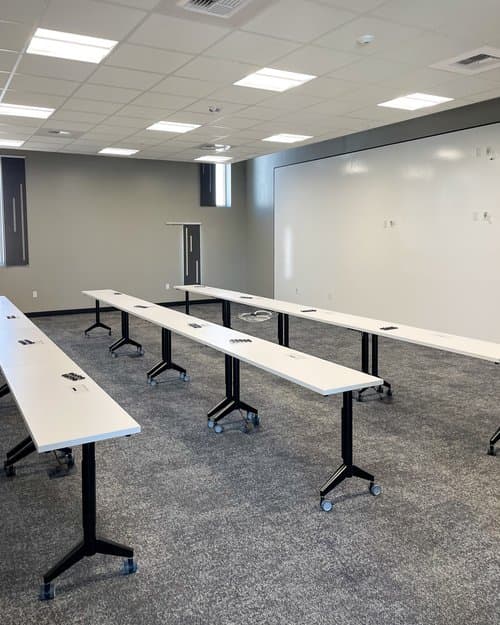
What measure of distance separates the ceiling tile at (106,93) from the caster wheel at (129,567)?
428 cm

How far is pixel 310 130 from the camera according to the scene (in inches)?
293

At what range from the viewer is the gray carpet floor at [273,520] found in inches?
85.4

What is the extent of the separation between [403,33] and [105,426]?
10.9 ft

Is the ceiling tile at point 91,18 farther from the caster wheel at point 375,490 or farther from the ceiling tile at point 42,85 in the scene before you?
the caster wheel at point 375,490

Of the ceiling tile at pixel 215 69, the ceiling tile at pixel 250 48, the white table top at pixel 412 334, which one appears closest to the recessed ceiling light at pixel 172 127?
the ceiling tile at pixel 215 69

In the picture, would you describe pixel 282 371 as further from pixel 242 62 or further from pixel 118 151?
pixel 118 151

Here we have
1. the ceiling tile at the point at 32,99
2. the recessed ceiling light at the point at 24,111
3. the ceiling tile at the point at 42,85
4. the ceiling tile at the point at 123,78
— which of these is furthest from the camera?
the recessed ceiling light at the point at 24,111

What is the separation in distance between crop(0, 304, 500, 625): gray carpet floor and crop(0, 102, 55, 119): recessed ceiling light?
3226 mm

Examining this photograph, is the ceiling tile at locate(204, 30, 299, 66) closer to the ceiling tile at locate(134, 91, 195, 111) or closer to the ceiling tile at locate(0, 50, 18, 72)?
the ceiling tile at locate(134, 91, 195, 111)

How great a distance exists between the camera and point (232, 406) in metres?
4.27

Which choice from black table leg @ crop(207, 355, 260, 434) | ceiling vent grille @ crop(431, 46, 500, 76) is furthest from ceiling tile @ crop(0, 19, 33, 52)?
ceiling vent grille @ crop(431, 46, 500, 76)

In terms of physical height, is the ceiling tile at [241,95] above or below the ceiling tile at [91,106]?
below

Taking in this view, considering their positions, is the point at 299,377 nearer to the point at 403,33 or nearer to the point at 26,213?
the point at 403,33

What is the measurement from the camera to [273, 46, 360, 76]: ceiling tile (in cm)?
425
